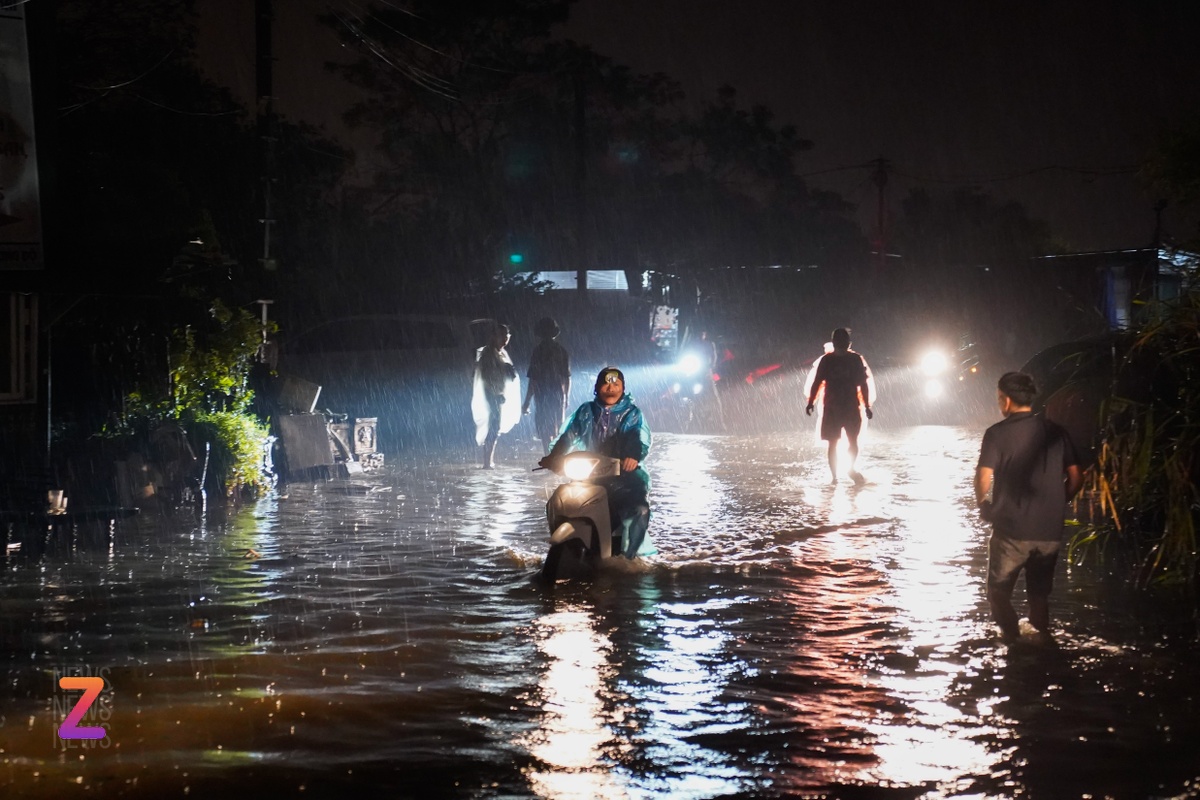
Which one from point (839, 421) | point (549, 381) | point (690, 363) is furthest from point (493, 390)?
point (690, 363)

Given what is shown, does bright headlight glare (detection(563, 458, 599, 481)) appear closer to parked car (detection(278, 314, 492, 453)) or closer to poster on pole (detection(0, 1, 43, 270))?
poster on pole (detection(0, 1, 43, 270))

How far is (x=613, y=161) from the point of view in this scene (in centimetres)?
4403

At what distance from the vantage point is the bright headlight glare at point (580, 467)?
29.2ft

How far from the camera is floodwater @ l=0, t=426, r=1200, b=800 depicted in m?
5.14

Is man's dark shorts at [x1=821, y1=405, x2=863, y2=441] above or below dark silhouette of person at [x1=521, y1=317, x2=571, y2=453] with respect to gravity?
below

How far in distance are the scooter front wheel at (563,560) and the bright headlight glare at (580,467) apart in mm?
431

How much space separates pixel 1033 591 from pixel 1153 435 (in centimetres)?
150

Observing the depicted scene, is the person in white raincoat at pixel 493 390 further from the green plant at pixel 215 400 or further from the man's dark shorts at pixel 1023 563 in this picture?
the man's dark shorts at pixel 1023 563

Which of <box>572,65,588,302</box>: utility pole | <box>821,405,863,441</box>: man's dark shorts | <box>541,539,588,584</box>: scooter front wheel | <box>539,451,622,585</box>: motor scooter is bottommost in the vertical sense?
<box>541,539,588,584</box>: scooter front wheel

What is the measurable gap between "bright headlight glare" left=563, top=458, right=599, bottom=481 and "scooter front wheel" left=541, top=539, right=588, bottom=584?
431 mm

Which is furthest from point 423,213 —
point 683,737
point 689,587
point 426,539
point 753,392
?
point 683,737

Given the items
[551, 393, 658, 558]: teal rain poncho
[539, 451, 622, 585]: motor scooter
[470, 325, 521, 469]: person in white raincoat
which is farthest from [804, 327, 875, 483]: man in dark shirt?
[539, 451, 622, 585]: motor scooter

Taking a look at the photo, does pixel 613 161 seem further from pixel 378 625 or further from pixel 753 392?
pixel 378 625

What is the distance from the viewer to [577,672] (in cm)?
673
